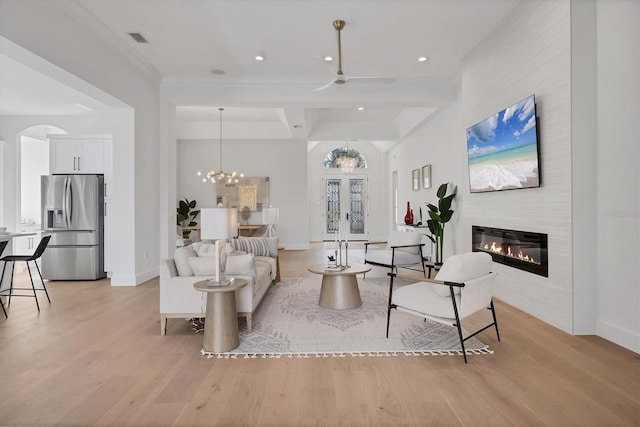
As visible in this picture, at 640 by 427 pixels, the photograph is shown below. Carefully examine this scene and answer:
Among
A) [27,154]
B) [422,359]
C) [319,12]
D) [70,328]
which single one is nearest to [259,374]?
[422,359]

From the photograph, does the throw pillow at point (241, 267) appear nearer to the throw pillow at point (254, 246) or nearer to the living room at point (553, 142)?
the throw pillow at point (254, 246)

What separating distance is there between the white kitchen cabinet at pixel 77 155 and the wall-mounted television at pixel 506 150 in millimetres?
5863

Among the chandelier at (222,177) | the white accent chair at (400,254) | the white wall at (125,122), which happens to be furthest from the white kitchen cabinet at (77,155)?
the white accent chair at (400,254)

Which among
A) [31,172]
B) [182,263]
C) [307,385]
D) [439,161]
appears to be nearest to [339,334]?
[307,385]

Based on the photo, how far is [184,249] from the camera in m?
3.69

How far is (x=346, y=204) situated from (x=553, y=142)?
380 inches

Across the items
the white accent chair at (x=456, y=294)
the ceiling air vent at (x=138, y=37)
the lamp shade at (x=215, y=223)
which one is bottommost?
the white accent chair at (x=456, y=294)

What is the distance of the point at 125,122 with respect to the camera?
5.63 m

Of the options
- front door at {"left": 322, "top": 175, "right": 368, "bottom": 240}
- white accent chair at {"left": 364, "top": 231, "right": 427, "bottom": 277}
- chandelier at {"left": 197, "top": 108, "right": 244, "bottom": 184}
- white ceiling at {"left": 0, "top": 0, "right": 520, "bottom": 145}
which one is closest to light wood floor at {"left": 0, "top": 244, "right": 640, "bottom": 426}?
white accent chair at {"left": 364, "top": 231, "right": 427, "bottom": 277}

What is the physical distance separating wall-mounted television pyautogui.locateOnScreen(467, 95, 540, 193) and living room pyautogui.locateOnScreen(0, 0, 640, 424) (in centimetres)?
11

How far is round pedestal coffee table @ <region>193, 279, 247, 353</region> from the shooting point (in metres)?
3.02

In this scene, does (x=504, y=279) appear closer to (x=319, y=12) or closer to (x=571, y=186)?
(x=571, y=186)

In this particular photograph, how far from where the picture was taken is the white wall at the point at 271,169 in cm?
1083

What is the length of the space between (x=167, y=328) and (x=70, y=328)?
0.95m
